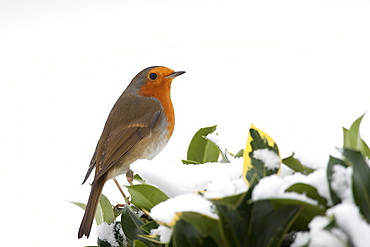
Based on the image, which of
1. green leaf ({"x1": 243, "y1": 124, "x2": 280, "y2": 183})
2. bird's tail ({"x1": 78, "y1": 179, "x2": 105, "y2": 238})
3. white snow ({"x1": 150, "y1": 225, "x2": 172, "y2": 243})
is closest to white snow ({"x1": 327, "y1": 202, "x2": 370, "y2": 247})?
green leaf ({"x1": 243, "y1": 124, "x2": 280, "y2": 183})

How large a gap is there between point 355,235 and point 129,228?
0.42 m

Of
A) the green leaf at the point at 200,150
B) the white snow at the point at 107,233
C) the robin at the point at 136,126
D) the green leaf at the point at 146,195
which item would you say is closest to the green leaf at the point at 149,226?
the green leaf at the point at 146,195

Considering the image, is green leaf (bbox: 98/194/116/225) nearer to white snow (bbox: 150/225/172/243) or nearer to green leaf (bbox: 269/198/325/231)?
white snow (bbox: 150/225/172/243)

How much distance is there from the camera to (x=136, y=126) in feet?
5.47

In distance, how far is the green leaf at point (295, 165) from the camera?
61 cm

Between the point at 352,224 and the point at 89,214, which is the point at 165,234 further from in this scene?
the point at 89,214

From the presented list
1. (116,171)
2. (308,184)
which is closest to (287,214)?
(308,184)

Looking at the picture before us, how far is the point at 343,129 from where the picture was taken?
666 millimetres

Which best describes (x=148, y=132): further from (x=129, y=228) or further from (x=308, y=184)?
(x=308, y=184)

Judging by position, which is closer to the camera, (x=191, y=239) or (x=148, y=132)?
(x=191, y=239)

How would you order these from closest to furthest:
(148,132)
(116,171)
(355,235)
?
(355,235)
(116,171)
(148,132)

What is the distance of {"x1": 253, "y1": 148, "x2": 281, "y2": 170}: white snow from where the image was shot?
578 millimetres

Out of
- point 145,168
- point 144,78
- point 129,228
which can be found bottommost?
point 129,228

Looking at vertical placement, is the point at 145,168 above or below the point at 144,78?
below
